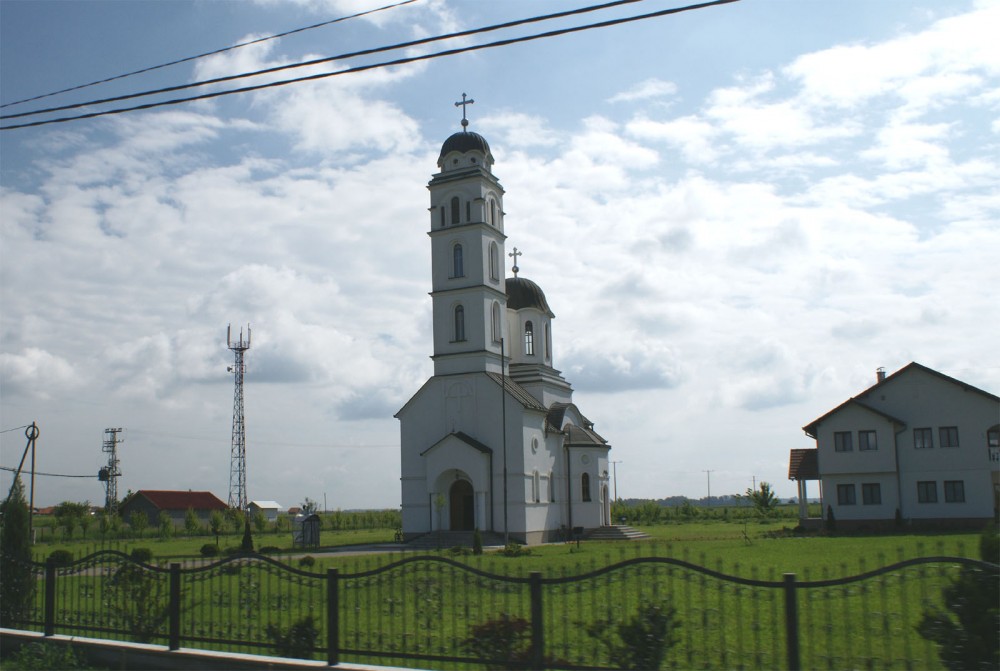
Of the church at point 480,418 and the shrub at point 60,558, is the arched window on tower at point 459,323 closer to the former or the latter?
the church at point 480,418

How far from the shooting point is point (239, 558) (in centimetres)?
1089

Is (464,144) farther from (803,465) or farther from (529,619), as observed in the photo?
(529,619)

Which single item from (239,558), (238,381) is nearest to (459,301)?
(238,381)

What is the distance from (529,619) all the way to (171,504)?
243 feet

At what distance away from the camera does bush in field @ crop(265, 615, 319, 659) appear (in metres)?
9.77

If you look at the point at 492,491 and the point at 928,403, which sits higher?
the point at 928,403

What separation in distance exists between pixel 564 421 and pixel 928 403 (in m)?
17.1

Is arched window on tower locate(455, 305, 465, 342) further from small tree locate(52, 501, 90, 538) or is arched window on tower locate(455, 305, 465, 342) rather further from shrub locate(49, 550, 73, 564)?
small tree locate(52, 501, 90, 538)

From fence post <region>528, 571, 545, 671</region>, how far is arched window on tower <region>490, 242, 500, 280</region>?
33742mm

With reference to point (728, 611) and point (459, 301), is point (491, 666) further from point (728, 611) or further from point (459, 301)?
point (459, 301)

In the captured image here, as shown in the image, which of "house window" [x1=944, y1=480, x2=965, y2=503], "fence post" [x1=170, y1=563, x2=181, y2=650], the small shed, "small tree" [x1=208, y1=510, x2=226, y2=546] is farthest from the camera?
"small tree" [x1=208, y1=510, x2=226, y2=546]

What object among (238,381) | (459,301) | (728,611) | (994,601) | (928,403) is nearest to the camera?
(994,601)

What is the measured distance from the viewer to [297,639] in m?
9.89

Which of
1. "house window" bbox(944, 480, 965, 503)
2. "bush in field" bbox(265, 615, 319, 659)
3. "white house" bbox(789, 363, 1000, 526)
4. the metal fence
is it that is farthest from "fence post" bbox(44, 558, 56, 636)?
"house window" bbox(944, 480, 965, 503)
